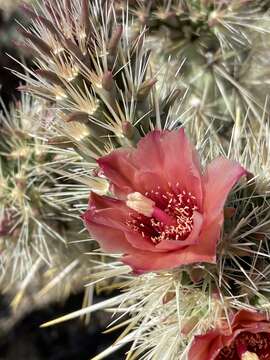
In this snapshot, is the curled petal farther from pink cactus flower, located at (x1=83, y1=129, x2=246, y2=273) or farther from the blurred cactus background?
the blurred cactus background

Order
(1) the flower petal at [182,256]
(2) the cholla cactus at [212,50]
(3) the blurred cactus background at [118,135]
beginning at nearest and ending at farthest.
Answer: (1) the flower petal at [182,256] < (3) the blurred cactus background at [118,135] < (2) the cholla cactus at [212,50]

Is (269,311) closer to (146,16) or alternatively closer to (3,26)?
(146,16)

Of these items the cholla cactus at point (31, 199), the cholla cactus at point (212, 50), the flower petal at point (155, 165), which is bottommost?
the cholla cactus at point (31, 199)

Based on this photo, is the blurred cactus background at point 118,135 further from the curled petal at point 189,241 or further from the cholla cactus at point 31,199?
the curled petal at point 189,241

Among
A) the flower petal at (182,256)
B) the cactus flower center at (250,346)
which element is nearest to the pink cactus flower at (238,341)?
the cactus flower center at (250,346)

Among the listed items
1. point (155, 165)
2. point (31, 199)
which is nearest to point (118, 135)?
point (155, 165)
